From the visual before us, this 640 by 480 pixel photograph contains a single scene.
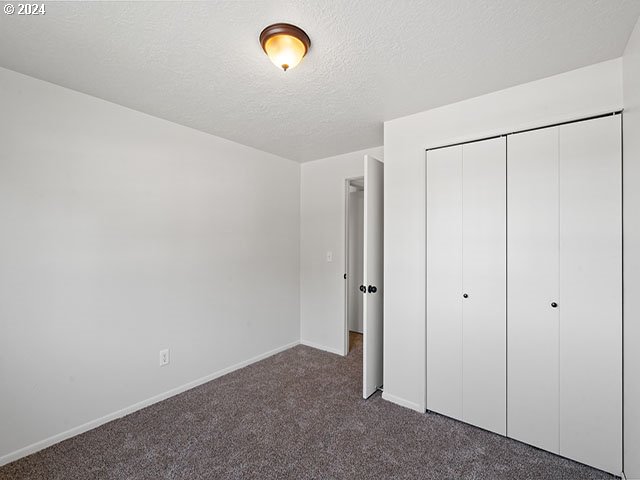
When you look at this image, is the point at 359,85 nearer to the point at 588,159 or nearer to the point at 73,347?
the point at 588,159

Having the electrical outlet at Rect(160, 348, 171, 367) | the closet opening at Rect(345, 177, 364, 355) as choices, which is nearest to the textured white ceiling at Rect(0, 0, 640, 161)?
the electrical outlet at Rect(160, 348, 171, 367)

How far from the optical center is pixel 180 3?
136 centimetres

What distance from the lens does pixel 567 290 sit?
1.88 meters

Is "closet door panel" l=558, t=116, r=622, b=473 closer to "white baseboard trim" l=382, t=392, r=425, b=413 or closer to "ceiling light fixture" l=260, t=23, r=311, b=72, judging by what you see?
"white baseboard trim" l=382, t=392, r=425, b=413

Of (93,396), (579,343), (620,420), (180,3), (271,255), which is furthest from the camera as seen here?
(271,255)

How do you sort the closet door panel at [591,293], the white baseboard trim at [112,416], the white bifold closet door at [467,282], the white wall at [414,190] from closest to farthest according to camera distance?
the closet door panel at [591,293] → the white baseboard trim at [112,416] → the white wall at [414,190] → the white bifold closet door at [467,282]

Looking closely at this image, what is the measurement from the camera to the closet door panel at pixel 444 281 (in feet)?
7.52

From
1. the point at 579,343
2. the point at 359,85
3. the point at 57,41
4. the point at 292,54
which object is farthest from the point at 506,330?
the point at 57,41

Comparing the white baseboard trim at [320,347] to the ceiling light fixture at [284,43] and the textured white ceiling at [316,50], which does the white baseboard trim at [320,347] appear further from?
the ceiling light fixture at [284,43]

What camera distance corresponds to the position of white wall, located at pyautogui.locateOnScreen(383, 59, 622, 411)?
203 cm

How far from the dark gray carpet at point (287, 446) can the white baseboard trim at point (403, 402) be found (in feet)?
0.17

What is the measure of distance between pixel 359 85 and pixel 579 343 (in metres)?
2.13

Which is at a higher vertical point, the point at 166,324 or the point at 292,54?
the point at 292,54

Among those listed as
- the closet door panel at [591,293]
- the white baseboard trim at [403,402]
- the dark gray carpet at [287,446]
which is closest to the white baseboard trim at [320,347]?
the dark gray carpet at [287,446]
